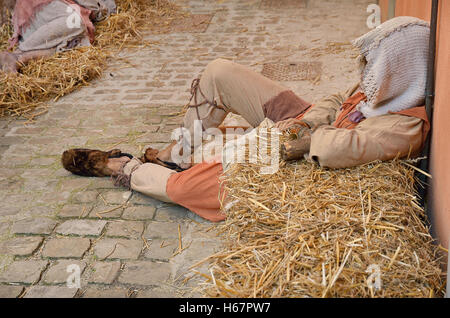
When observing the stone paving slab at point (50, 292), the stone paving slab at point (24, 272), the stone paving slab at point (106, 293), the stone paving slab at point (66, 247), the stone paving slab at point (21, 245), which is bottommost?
the stone paving slab at point (106, 293)

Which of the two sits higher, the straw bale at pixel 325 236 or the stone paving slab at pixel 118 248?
the straw bale at pixel 325 236

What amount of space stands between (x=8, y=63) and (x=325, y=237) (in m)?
4.70

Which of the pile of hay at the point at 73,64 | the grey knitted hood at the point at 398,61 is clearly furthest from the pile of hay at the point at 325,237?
the pile of hay at the point at 73,64

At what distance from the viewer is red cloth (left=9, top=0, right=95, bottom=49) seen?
6.66 m

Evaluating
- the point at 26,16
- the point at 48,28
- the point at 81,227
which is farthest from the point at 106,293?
the point at 26,16

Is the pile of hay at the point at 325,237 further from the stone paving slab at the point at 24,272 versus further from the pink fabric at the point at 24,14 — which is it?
the pink fabric at the point at 24,14

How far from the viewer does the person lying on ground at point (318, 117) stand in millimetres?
2857

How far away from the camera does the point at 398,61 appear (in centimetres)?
286

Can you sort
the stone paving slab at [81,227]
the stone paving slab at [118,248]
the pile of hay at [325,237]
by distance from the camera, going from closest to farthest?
the pile of hay at [325,237] < the stone paving slab at [118,248] < the stone paving slab at [81,227]

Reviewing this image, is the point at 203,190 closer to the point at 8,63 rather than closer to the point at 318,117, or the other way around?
→ the point at 318,117

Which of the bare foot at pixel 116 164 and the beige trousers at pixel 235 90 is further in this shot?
the bare foot at pixel 116 164

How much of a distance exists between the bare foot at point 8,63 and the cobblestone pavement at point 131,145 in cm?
85

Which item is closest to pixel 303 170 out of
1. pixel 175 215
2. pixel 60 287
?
pixel 175 215

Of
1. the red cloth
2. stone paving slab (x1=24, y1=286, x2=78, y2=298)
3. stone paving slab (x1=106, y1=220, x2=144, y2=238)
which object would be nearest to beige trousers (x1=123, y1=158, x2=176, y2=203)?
stone paving slab (x1=106, y1=220, x2=144, y2=238)
